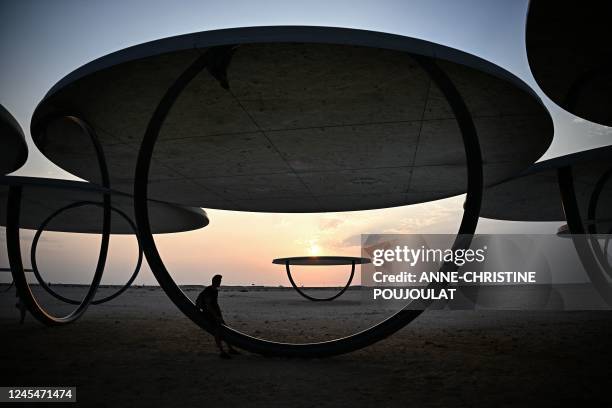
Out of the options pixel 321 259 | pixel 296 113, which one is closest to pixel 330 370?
pixel 296 113

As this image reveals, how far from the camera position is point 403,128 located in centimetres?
881

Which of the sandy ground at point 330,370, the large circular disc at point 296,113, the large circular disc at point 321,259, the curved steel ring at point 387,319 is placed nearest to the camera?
the sandy ground at point 330,370

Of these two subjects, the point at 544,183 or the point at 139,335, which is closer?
the point at 139,335

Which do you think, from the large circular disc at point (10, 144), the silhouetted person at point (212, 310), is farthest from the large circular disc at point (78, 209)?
the silhouetted person at point (212, 310)

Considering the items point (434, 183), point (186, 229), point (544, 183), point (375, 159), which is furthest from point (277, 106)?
point (186, 229)

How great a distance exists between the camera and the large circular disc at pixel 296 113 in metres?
5.98

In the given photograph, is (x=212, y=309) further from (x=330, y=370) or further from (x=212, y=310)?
(x=330, y=370)

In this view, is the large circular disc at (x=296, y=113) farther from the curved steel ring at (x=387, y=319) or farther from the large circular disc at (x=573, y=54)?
the large circular disc at (x=573, y=54)

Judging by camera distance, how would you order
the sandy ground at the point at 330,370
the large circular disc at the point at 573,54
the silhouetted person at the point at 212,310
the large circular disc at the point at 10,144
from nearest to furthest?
the sandy ground at the point at 330,370
the silhouetted person at the point at 212,310
the large circular disc at the point at 573,54
the large circular disc at the point at 10,144

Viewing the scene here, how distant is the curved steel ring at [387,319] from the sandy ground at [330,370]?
0.25m

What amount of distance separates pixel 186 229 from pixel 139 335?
44.3 ft

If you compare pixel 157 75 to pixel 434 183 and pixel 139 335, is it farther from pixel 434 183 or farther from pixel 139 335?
pixel 434 183

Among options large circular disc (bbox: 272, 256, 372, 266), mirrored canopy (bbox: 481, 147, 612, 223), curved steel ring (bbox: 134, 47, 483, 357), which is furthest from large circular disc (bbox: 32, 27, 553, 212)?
large circular disc (bbox: 272, 256, 372, 266)

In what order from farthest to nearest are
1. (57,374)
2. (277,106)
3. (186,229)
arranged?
(186,229) < (277,106) < (57,374)
